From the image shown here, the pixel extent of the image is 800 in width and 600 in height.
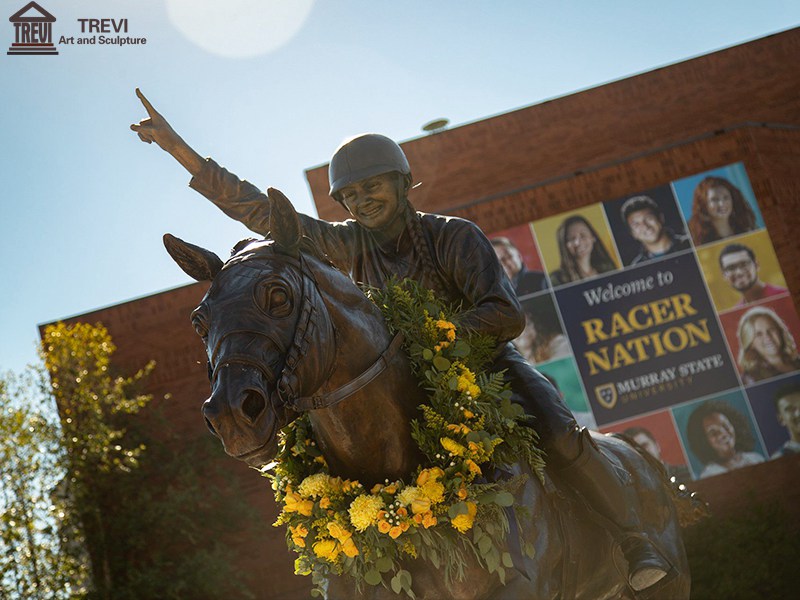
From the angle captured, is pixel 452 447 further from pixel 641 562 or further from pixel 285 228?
pixel 641 562

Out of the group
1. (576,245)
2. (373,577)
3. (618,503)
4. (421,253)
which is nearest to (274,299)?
(373,577)

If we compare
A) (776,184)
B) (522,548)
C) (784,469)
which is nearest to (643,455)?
(522,548)

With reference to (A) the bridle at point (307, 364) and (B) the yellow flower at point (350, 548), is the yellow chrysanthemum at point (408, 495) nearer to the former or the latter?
(B) the yellow flower at point (350, 548)

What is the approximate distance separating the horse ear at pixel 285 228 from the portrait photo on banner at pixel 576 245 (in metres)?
15.7

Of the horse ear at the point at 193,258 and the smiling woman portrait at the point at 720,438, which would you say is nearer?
the horse ear at the point at 193,258

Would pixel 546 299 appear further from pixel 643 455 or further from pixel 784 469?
pixel 643 455

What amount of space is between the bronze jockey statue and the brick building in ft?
50.0

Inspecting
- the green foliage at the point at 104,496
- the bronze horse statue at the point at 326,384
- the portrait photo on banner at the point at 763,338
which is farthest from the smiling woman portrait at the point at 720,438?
the bronze horse statue at the point at 326,384

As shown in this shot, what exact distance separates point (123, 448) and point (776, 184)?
15431 millimetres

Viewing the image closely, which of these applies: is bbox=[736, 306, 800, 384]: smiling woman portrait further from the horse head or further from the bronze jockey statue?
the horse head

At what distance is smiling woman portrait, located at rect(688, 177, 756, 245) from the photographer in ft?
62.4

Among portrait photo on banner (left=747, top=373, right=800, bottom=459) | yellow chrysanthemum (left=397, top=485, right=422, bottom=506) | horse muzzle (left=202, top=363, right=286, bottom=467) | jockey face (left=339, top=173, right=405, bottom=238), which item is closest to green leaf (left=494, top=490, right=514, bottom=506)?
yellow chrysanthemum (left=397, top=485, right=422, bottom=506)

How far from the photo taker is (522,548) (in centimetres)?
372

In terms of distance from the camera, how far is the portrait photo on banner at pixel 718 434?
18.2 m
